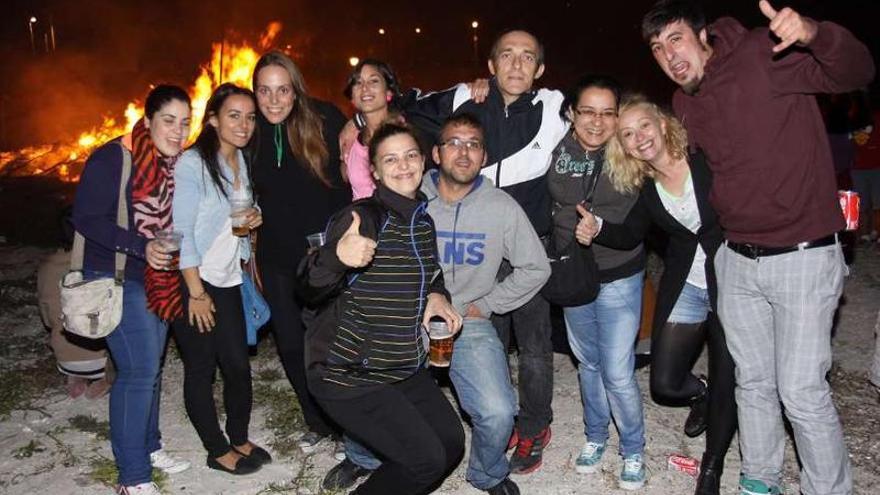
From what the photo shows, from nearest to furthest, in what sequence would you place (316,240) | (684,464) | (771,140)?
(771,140) → (316,240) → (684,464)

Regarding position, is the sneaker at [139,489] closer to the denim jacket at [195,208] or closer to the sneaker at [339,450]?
the sneaker at [339,450]

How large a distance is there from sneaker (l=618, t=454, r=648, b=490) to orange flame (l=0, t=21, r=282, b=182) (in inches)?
618

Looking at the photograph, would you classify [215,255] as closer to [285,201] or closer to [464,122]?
[285,201]

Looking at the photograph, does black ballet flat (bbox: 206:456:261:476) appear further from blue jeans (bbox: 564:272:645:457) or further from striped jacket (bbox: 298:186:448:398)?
blue jeans (bbox: 564:272:645:457)

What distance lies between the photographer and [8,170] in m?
22.8

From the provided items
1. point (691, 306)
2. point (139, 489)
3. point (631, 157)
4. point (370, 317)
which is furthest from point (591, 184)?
point (139, 489)

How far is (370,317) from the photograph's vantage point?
357 centimetres

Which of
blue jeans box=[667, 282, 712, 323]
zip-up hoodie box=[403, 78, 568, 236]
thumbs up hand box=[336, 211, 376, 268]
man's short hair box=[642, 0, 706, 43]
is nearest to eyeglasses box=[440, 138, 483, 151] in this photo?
zip-up hoodie box=[403, 78, 568, 236]

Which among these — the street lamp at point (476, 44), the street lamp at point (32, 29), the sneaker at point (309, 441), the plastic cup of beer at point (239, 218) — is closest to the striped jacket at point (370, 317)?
the plastic cup of beer at point (239, 218)

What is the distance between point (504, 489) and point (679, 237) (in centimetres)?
194

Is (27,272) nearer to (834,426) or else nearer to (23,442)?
(23,442)

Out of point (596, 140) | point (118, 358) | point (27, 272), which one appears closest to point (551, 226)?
point (596, 140)

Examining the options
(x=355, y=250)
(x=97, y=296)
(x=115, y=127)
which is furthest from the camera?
(x=115, y=127)

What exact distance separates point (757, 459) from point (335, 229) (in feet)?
9.19
